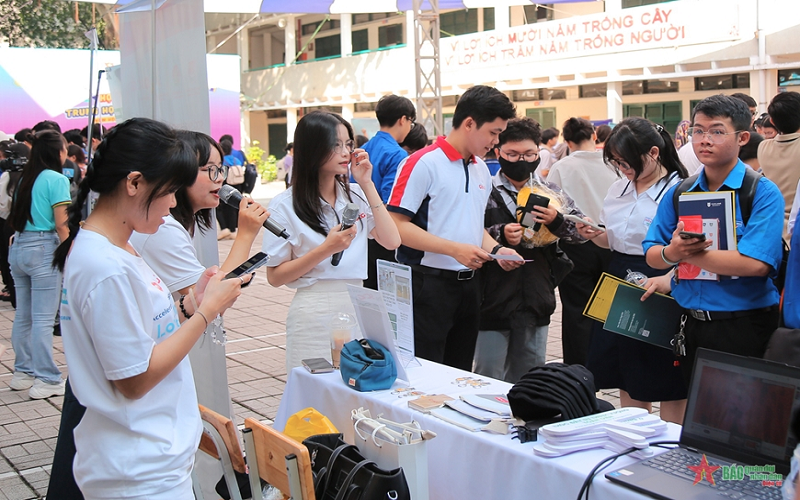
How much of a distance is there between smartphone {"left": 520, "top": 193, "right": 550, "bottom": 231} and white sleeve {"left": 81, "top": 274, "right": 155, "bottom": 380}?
7.56ft

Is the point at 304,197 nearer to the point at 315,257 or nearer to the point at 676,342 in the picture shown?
the point at 315,257

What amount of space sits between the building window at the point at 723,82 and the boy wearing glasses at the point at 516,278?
15716 millimetres

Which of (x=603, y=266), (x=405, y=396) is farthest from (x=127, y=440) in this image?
(x=603, y=266)

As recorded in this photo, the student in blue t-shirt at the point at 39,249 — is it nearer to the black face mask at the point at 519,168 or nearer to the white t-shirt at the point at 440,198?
the white t-shirt at the point at 440,198

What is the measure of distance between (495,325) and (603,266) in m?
1.09

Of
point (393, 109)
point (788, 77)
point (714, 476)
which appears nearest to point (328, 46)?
point (788, 77)

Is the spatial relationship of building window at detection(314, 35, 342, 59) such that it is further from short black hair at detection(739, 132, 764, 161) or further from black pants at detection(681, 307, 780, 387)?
black pants at detection(681, 307, 780, 387)

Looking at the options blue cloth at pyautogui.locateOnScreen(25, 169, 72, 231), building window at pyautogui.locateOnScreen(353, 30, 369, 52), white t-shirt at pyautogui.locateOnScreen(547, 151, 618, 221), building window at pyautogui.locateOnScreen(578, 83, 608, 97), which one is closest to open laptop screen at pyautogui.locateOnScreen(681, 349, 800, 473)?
white t-shirt at pyautogui.locateOnScreen(547, 151, 618, 221)

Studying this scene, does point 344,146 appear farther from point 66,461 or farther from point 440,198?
point 66,461

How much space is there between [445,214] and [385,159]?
229 cm

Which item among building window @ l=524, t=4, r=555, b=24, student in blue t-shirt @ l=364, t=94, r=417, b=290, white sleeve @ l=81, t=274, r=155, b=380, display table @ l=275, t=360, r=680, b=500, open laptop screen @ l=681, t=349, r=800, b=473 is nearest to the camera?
white sleeve @ l=81, t=274, r=155, b=380

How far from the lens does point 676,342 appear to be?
3057 millimetres

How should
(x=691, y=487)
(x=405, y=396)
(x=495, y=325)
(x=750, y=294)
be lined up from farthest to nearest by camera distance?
(x=495, y=325) < (x=750, y=294) < (x=405, y=396) < (x=691, y=487)

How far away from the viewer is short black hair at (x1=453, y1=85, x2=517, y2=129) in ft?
11.3
